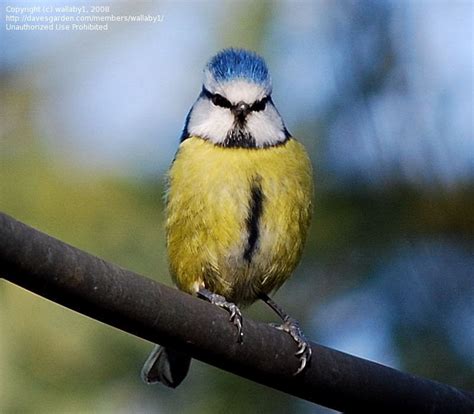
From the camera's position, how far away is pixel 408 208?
8.36 ft

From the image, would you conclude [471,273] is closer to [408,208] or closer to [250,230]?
[408,208]

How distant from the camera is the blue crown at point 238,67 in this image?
2.36 metres

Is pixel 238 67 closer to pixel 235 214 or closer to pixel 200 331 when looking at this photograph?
pixel 235 214

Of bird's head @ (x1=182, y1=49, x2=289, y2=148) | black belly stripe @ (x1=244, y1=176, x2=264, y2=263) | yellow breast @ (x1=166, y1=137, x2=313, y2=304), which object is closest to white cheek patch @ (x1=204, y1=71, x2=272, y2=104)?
bird's head @ (x1=182, y1=49, x2=289, y2=148)

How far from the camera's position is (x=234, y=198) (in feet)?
7.03

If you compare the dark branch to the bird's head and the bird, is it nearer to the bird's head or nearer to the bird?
the bird

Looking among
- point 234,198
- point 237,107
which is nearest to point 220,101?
point 237,107

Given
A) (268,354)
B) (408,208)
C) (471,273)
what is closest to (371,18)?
(408,208)

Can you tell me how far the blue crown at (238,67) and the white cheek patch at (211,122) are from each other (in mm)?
75

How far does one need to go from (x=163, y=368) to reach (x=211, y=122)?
1.84ft

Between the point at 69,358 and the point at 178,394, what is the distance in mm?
280

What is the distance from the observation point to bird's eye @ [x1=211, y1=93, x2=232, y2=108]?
7.66ft

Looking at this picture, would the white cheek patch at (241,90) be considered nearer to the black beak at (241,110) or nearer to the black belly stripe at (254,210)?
the black beak at (241,110)

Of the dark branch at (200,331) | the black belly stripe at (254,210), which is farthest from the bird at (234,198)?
the dark branch at (200,331)
